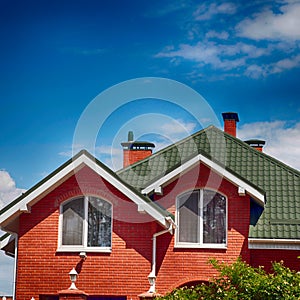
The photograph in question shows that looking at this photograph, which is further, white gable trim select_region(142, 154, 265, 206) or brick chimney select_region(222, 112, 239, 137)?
brick chimney select_region(222, 112, 239, 137)

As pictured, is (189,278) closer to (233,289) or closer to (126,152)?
(233,289)

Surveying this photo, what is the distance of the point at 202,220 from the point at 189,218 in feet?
1.31

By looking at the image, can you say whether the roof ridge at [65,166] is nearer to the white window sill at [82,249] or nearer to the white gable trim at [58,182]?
the white gable trim at [58,182]

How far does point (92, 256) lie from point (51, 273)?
1272mm

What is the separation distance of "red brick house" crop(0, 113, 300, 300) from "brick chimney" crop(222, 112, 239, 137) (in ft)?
19.2

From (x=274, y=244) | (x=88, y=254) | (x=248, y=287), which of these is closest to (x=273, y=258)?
(x=274, y=244)

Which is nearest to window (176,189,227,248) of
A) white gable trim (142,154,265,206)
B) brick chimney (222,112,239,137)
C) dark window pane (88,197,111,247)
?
white gable trim (142,154,265,206)

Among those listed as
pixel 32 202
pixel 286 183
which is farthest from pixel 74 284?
pixel 286 183

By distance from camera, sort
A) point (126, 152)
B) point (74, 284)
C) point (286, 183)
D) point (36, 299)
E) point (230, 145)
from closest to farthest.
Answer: point (74, 284) < point (36, 299) < point (286, 183) < point (230, 145) < point (126, 152)

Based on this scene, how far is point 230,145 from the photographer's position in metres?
23.3

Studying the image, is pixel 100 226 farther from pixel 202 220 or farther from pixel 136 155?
pixel 136 155

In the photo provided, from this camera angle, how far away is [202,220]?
784 inches

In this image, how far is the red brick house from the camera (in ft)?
62.4

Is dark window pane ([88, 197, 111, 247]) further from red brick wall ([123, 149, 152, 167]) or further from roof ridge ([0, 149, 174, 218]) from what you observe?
red brick wall ([123, 149, 152, 167])
